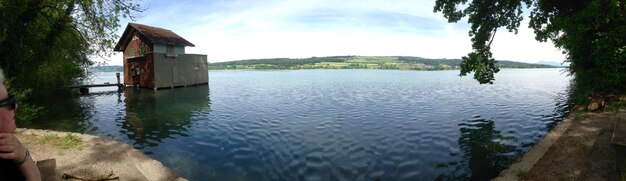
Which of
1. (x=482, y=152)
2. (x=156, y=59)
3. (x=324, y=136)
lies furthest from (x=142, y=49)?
(x=482, y=152)

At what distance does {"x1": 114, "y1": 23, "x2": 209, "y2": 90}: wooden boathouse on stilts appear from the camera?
44.5 m

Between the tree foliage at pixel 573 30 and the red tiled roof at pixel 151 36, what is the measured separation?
3813cm

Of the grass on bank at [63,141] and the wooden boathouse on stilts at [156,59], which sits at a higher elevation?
the wooden boathouse on stilts at [156,59]

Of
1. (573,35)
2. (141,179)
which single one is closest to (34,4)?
(141,179)

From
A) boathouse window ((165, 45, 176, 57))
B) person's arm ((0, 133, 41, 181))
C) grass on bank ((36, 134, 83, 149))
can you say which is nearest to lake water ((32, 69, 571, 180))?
grass on bank ((36, 134, 83, 149))

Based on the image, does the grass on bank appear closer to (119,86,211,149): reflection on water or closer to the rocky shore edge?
the rocky shore edge

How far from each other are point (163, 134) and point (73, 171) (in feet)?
30.2

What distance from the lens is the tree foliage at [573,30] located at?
1560 cm

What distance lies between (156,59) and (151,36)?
3632 millimetres

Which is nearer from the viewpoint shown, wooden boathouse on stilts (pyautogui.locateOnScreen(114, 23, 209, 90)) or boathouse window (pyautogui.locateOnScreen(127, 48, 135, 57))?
wooden boathouse on stilts (pyautogui.locateOnScreen(114, 23, 209, 90))

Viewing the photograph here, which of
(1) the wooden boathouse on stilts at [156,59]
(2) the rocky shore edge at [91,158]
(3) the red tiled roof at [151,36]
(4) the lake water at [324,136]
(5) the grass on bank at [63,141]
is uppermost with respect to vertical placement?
(3) the red tiled roof at [151,36]

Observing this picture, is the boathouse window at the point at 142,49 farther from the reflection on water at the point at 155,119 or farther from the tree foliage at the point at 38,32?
the tree foliage at the point at 38,32

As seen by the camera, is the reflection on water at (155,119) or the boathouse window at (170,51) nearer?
the reflection on water at (155,119)

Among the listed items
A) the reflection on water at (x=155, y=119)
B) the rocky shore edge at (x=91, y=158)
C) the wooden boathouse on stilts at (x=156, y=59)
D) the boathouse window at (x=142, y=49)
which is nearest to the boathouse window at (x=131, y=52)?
the wooden boathouse on stilts at (x=156, y=59)
